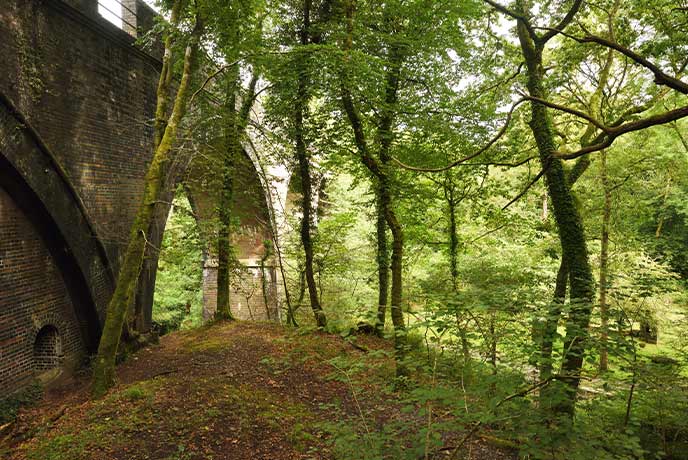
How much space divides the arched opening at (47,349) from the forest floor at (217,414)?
0.43 metres

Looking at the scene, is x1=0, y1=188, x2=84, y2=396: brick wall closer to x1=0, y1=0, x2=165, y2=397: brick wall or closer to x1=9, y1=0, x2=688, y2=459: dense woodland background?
x1=0, y1=0, x2=165, y2=397: brick wall

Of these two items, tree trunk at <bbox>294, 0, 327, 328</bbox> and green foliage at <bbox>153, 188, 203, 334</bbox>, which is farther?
A: green foliage at <bbox>153, 188, 203, 334</bbox>

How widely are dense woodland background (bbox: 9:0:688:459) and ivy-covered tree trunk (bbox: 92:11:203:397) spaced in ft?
0.19

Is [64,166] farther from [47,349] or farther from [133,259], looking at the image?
[47,349]

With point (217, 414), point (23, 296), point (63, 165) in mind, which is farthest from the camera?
point (63, 165)

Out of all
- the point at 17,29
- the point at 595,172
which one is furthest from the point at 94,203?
the point at 595,172

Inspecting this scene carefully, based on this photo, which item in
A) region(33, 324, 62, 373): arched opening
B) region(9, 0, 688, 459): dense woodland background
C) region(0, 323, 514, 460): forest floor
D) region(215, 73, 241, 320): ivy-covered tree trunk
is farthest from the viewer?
region(215, 73, 241, 320): ivy-covered tree trunk

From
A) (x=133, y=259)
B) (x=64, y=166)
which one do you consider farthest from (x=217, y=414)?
(x=64, y=166)

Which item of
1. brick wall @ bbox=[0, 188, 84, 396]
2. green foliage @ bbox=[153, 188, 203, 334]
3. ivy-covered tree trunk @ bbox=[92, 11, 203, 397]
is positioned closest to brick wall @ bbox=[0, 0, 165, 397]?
brick wall @ bbox=[0, 188, 84, 396]

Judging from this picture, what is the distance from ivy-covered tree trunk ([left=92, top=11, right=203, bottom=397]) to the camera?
554cm

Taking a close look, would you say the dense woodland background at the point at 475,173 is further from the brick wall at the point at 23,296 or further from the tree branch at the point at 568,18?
the brick wall at the point at 23,296

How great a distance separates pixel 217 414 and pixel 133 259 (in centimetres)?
239

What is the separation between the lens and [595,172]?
32.8ft

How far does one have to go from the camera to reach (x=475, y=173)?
26.1ft
